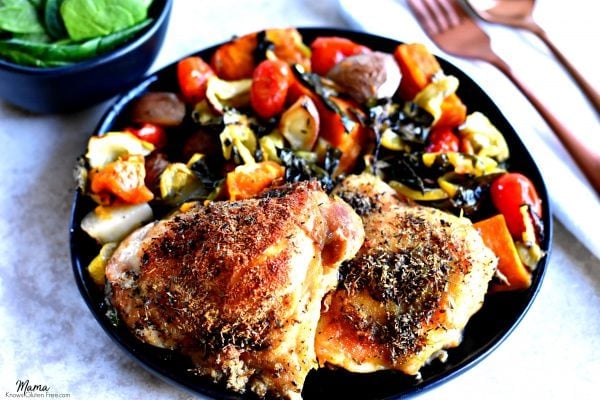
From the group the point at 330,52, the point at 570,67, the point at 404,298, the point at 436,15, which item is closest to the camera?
the point at 404,298

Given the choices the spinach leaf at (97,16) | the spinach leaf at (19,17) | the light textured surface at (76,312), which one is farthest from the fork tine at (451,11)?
the spinach leaf at (19,17)

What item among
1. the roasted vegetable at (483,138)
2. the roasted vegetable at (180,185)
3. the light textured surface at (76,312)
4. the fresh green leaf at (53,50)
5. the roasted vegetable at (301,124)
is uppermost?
the roasted vegetable at (483,138)

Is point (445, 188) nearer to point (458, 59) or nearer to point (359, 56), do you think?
point (359, 56)

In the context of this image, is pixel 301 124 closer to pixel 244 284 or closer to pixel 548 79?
pixel 244 284

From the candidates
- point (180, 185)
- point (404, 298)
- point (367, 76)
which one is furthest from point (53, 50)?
point (404, 298)

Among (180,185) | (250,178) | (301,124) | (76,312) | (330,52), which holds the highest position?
(330,52)

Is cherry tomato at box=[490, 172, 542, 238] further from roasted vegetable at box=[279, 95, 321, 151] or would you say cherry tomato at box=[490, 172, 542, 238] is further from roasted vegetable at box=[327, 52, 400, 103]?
roasted vegetable at box=[279, 95, 321, 151]

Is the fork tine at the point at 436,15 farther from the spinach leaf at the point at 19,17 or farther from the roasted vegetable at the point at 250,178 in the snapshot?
the spinach leaf at the point at 19,17
